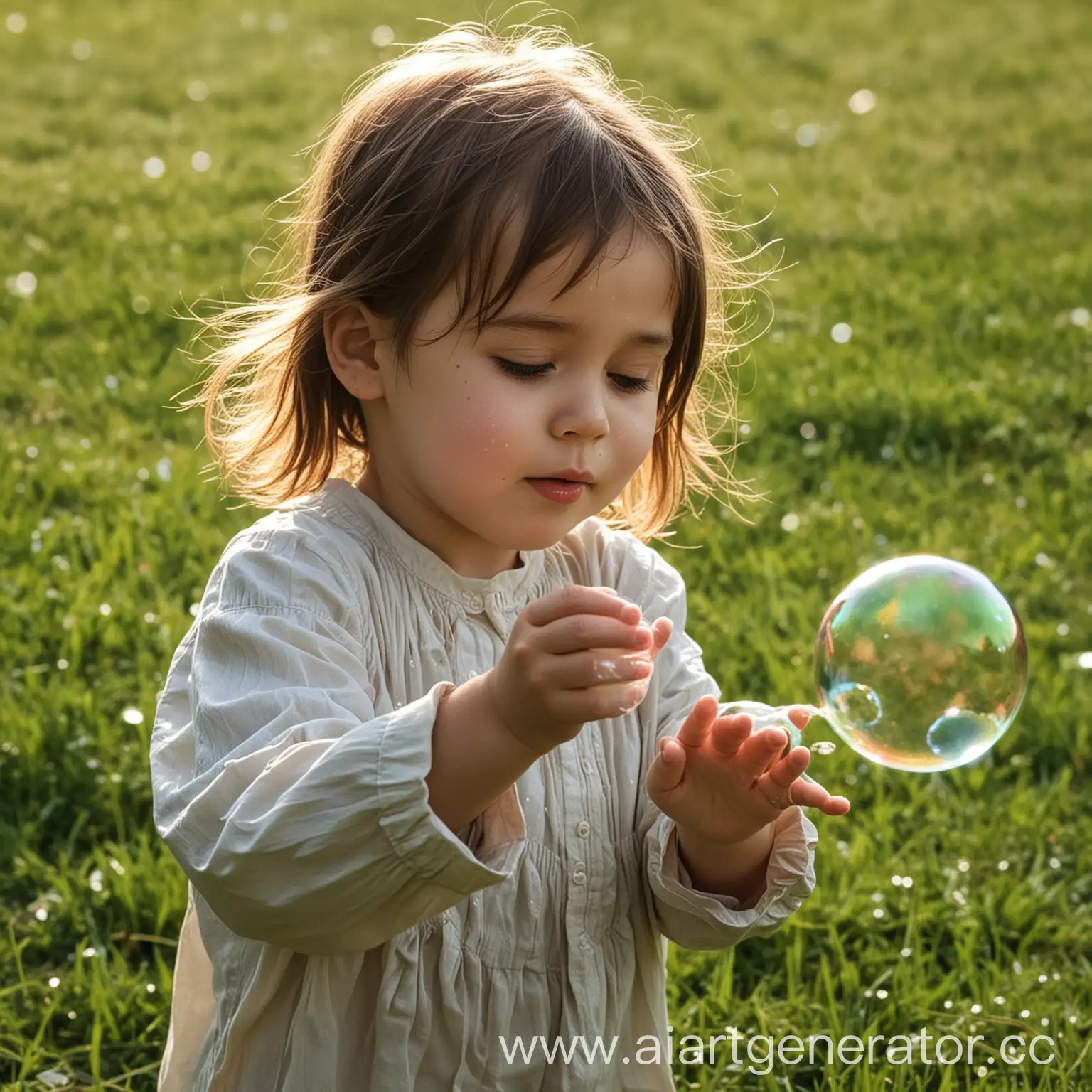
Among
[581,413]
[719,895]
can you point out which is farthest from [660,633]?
[719,895]

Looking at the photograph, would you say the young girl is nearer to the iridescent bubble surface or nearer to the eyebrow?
the eyebrow

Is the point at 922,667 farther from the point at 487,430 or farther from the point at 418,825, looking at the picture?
the point at 418,825

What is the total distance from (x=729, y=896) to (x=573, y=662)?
2.35 feet

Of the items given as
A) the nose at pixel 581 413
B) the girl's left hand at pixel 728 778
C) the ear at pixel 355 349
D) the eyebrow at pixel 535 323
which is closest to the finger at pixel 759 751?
the girl's left hand at pixel 728 778

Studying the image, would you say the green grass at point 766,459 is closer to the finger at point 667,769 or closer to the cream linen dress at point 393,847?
the cream linen dress at point 393,847

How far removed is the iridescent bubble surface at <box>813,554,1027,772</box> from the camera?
2336 millimetres

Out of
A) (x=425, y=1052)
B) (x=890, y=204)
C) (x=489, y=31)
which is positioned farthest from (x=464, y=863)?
(x=890, y=204)

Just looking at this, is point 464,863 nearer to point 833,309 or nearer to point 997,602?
point 997,602

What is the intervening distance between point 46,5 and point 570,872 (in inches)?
333

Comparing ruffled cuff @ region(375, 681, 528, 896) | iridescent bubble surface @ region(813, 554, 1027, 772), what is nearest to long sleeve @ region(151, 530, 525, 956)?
ruffled cuff @ region(375, 681, 528, 896)

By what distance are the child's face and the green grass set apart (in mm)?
1164

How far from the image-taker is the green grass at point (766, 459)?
9.74 feet

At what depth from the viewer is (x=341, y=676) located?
203 cm

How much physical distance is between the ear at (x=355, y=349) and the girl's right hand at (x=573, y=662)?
1.83 feet
